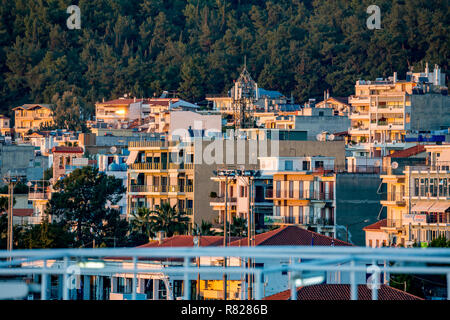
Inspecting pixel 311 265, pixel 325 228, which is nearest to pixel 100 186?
pixel 325 228

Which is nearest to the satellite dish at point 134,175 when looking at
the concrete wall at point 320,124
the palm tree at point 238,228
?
the palm tree at point 238,228

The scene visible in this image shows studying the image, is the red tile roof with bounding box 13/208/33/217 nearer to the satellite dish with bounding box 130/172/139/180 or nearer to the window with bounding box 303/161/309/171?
the satellite dish with bounding box 130/172/139/180

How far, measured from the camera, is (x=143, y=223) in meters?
62.6

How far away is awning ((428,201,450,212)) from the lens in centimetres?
5203

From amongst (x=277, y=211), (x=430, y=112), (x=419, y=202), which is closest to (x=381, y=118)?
(x=430, y=112)

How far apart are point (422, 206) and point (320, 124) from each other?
4210cm

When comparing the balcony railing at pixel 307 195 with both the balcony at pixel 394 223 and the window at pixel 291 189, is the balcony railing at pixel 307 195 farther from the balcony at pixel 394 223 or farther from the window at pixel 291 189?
the balcony at pixel 394 223

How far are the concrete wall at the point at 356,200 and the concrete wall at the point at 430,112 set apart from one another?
2888 cm

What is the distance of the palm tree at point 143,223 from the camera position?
61.6m

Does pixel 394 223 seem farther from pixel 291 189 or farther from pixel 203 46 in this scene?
pixel 203 46

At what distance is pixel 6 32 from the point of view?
18400 cm

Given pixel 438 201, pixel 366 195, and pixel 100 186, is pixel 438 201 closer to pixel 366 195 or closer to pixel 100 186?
pixel 366 195

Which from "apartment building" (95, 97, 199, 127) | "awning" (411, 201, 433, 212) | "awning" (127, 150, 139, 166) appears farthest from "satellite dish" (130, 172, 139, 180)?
"apartment building" (95, 97, 199, 127)

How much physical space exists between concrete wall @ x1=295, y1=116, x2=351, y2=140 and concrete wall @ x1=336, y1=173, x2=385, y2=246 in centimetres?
3262
